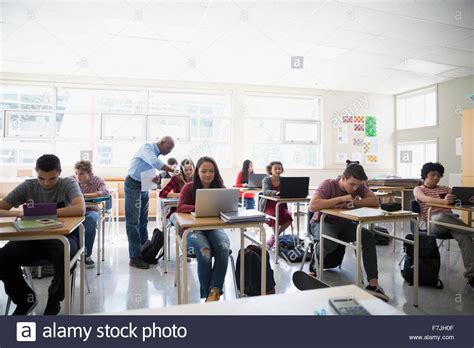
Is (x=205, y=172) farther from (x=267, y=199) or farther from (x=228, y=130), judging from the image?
(x=228, y=130)

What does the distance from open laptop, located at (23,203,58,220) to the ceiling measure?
283cm

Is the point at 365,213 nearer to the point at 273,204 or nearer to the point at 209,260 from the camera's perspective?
the point at 209,260

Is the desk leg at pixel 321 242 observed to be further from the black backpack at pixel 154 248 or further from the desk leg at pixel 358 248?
the black backpack at pixel 154 248

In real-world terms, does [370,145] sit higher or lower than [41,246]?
higher

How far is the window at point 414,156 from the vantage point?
6.86m

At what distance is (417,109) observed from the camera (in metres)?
7.23

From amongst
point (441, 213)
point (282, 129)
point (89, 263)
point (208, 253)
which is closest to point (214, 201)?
point (208, 253)

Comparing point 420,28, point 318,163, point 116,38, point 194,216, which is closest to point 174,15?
point 116,38

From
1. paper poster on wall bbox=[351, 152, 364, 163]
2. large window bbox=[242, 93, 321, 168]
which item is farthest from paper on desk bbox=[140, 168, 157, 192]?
paper poster on wall bbox=[351, 152, 364, 163]

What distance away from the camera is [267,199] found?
12.9 ft

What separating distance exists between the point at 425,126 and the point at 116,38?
256 inches

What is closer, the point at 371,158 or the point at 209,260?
the point at 209,260

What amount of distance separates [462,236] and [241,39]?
3.70m

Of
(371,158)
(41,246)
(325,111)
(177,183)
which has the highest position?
(325,111)
